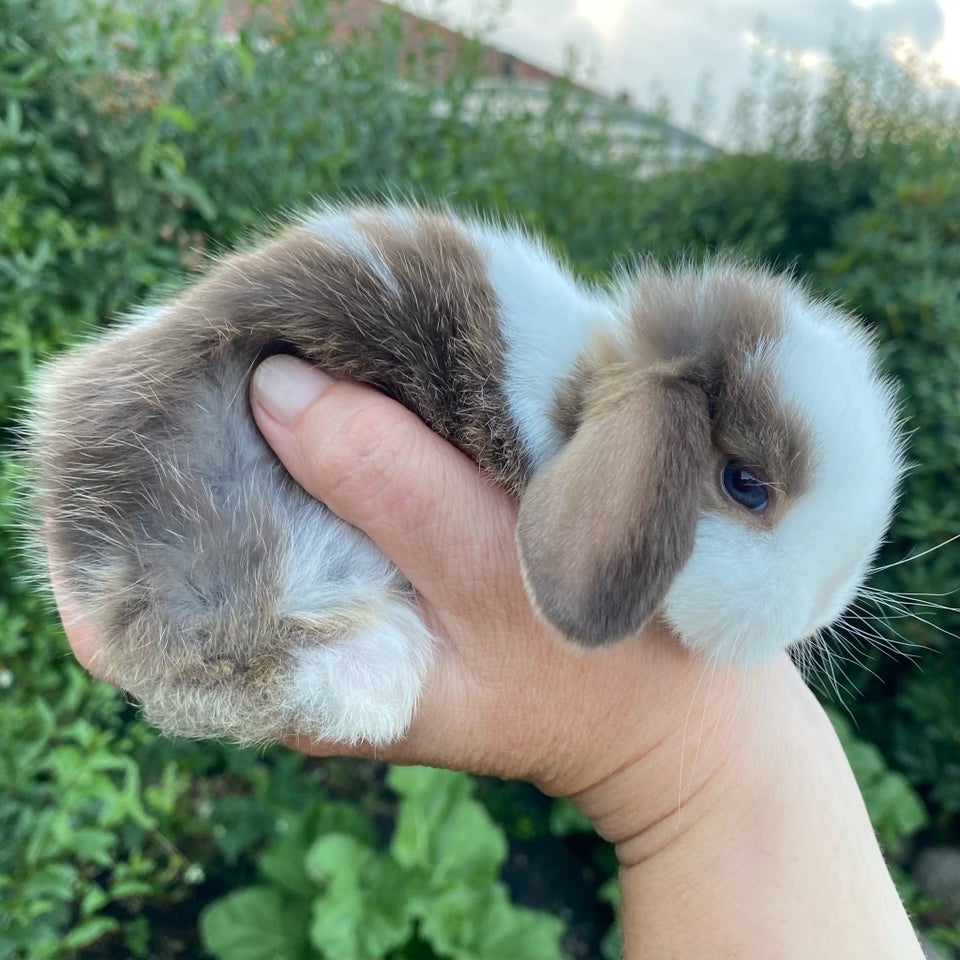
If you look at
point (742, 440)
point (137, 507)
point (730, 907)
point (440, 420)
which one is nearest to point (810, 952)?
point (730, 907)

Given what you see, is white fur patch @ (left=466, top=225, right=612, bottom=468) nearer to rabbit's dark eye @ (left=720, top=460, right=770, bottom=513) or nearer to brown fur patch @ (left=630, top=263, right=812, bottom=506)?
brown fur patch @ (left=630, top=263, right=812, bottom=506)

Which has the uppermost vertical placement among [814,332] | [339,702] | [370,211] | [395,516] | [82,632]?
[814,332]

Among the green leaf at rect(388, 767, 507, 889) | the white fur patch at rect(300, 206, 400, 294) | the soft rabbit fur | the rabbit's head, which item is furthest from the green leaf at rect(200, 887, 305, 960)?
the white fur patch at rect(300, 206, 400, 294)

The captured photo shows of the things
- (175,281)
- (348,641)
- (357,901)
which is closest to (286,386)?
(348,641)

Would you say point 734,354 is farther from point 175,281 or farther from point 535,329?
point 175,281

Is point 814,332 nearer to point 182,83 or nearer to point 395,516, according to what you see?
point 395,516
